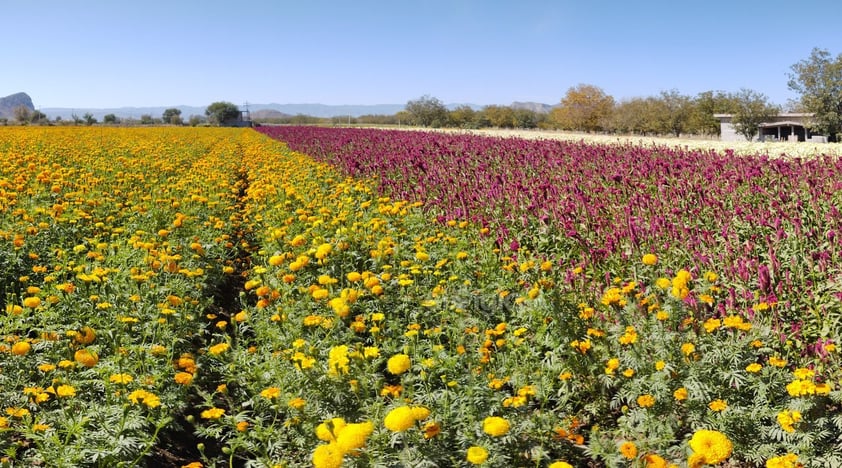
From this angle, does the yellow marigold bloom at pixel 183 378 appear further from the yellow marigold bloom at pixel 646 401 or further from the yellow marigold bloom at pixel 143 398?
the yellow marigold bloom at pixel 646 401

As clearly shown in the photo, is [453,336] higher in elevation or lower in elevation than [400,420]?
lower

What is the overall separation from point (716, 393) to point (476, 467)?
1372 mm

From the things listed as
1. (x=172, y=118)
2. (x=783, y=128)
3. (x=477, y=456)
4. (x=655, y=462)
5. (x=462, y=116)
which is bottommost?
(x=655, y=462)

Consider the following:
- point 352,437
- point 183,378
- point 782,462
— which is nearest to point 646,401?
point 782,462

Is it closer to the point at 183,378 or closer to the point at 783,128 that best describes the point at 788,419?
the point at 183,378

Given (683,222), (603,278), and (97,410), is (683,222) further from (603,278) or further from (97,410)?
(97,410)

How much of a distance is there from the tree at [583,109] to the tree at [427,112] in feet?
63.4

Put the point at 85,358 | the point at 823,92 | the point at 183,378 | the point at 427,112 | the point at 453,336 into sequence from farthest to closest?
1. the point at 427,112
2. the point at 823,92
3. the point at 453,336
4. the point at 183,378
5. the point at 85,358

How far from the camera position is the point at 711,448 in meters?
2.13

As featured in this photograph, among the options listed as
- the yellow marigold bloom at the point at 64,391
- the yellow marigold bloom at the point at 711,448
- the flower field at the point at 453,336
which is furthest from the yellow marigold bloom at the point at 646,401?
the yellow marigold bloom at the point at 64,391

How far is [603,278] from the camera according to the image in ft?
18.2

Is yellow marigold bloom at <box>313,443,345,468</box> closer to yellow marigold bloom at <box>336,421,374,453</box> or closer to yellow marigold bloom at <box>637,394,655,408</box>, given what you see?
yellow marigold bloom at <box>336,421,374,453</box>

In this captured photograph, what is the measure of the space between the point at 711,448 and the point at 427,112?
320 ft

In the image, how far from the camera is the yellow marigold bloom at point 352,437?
2.18 metres
